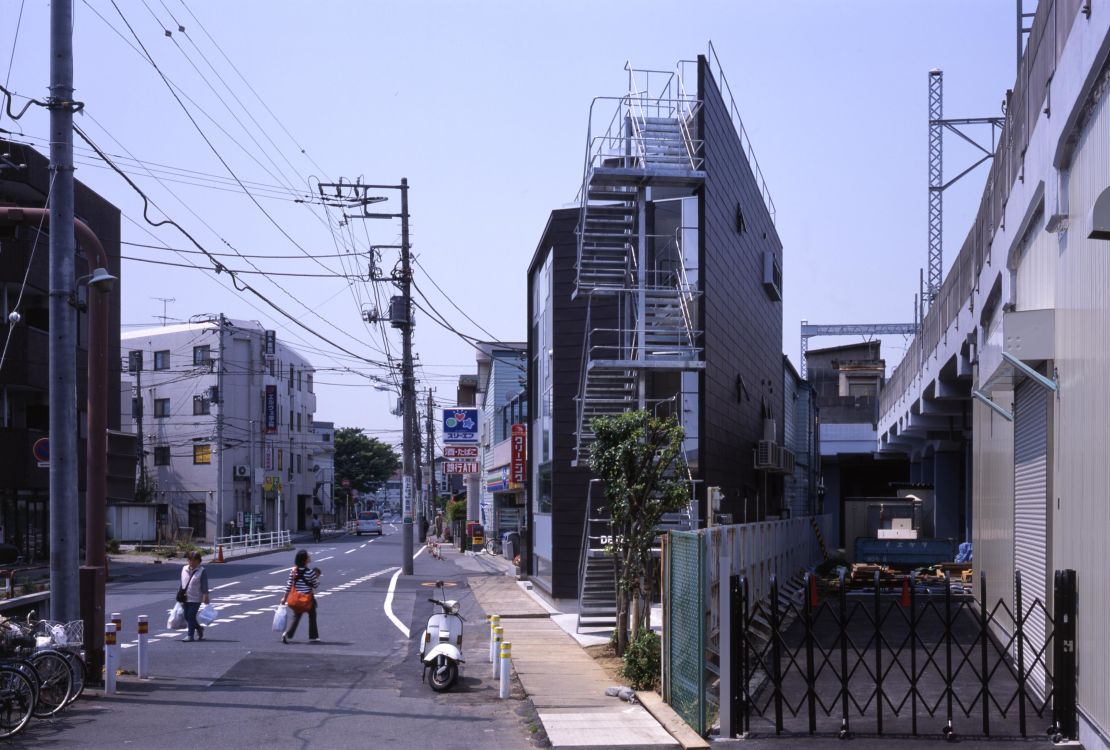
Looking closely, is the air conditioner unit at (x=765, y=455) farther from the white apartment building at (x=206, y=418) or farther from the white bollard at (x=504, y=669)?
the white apartment building at (x=206, y=418)

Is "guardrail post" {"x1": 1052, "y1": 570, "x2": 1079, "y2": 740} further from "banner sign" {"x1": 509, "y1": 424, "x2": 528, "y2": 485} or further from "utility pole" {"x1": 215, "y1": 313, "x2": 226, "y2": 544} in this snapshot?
"utility pole" {"x1": 215, "y1": 313, "x2": 226, "y2": 544}

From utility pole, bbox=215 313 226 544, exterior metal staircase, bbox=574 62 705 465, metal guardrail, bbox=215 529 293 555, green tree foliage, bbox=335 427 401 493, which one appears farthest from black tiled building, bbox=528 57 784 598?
green tree foliage, bbox=335 427 401 493

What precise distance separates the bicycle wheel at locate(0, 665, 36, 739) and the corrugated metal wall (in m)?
9.83

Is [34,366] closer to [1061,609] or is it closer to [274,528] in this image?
[1061,609]

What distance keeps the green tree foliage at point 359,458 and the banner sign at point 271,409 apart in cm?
4793

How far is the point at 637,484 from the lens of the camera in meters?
18.2

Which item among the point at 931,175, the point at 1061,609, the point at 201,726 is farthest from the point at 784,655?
the point at 931,175

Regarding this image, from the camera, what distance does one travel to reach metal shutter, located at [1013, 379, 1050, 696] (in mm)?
14281

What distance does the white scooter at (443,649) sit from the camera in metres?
15.8

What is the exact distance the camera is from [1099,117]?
1015cm

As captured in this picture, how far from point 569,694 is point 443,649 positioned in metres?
1.77

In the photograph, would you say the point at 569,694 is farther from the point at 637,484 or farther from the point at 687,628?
the point at 637,484

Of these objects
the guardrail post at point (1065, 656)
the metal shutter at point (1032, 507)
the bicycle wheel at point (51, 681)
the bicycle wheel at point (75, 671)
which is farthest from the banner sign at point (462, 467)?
the guardrail post at point (1065, 656)

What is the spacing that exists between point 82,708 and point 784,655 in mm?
9608
